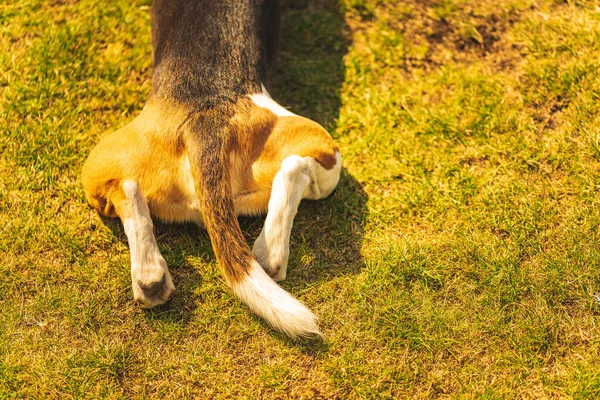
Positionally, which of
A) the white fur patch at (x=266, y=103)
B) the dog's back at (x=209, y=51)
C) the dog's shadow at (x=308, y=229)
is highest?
the dog's back at (x=209, y=51)

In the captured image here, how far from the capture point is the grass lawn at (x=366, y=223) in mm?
3238

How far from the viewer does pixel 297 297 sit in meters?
3.49

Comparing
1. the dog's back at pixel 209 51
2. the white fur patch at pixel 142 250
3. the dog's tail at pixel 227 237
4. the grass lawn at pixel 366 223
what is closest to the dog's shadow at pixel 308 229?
the grass lawn at pixel 366 223

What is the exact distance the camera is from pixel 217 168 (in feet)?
11.0

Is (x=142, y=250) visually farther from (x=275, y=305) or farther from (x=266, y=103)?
(x=266, y=103)

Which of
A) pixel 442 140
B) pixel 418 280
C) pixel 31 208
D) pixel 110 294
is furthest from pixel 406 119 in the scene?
pixel 31 208

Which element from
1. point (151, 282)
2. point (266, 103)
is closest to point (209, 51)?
point (266, 103)

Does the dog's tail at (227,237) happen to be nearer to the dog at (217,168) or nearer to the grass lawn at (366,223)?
the dog at (217,168)

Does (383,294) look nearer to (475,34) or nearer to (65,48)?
(475,34)

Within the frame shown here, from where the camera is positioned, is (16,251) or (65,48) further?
(65,48)

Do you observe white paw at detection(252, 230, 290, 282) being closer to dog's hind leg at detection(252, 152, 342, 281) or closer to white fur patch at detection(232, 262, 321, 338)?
dog's hind leg at detection(252, 152, 342, 281)

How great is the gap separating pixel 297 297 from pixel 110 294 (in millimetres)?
1079

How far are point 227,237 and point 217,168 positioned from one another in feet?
1.27

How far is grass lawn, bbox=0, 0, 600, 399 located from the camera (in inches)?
127
